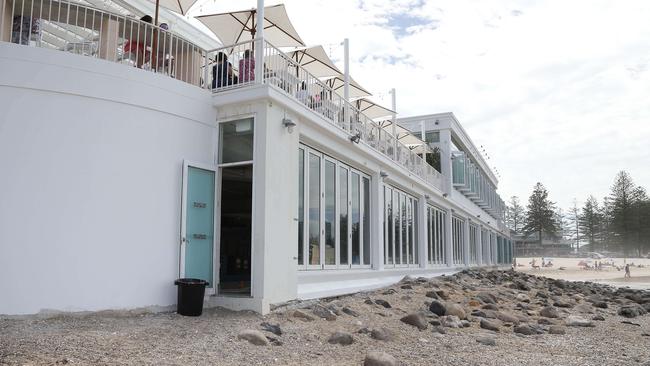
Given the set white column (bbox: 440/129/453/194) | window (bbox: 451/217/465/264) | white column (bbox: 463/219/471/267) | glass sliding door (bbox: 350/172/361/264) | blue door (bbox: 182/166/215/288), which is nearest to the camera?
blue door (bbox: 182/166/215/288)

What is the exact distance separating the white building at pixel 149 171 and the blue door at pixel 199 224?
0.09 ft

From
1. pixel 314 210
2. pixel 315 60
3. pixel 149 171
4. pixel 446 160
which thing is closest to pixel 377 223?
pixel 314 210

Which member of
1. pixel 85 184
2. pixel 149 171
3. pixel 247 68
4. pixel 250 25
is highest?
pixel 250 25

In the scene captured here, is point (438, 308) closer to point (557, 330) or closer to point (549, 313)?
point (557, 330)

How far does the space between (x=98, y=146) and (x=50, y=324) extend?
248 centimetres

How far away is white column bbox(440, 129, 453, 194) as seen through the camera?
77.9 feet

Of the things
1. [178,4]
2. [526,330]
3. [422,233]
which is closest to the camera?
[526,330]

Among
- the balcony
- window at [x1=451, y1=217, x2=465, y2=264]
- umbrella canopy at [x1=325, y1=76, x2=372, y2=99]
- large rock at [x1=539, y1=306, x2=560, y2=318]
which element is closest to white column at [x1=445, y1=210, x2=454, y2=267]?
window at [x1=451, y1=217, x2=465, y2=264]

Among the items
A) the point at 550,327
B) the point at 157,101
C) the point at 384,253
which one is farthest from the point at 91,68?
the point at 384,253

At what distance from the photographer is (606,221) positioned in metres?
91.8

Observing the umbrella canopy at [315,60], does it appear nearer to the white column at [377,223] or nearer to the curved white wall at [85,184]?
the white column at [377,223]

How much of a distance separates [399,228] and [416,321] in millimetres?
7880

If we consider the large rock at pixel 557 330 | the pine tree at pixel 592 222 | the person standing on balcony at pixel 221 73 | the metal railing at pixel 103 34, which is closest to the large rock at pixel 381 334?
the large rock at pixel 557 330

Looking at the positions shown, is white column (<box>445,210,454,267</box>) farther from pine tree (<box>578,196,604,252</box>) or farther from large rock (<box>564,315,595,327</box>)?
pine tree (<box>578,196,604,252</box>)
